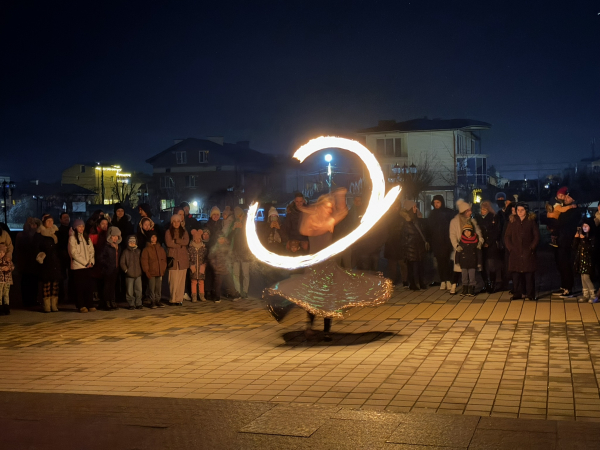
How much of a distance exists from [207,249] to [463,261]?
18.1 ft

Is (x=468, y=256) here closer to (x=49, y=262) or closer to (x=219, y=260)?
(x=219, y=260)

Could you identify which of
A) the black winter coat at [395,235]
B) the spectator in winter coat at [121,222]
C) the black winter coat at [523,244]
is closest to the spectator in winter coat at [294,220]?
the black winter coat at [395,235]

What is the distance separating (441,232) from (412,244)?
75 cm

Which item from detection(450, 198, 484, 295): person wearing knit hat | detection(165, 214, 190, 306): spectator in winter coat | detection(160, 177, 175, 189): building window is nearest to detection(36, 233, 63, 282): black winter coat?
detection(165, 214, 190, 306): spectator in winter coat

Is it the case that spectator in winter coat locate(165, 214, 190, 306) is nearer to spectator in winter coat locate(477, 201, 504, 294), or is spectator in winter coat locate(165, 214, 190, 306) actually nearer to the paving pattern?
the paving pattern

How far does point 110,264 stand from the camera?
14.6 metres

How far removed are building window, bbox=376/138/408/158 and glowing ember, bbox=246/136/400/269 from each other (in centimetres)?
5829

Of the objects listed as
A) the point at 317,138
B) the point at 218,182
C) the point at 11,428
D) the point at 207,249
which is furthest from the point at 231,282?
the point at 218,182

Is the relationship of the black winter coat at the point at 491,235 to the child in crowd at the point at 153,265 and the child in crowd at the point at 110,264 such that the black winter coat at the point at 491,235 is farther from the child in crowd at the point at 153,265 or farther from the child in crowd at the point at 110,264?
the child in crowd at the point at 110,264

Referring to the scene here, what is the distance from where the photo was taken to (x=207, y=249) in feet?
52.4

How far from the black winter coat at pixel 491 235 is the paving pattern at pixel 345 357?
201 cm

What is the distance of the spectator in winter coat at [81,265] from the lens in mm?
14344

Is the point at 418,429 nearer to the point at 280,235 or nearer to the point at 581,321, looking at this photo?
the point at 581,321

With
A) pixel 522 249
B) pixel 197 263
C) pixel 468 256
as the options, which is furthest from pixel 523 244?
pixel 197 263
